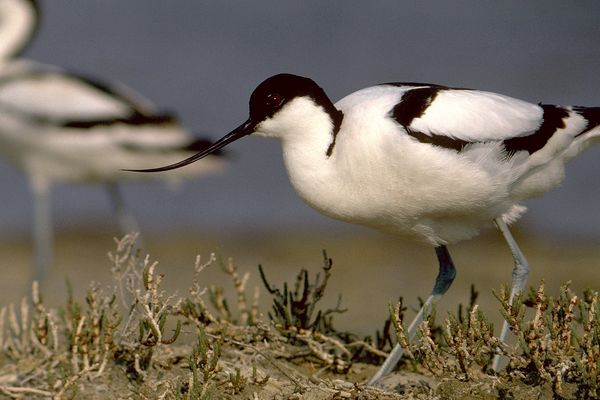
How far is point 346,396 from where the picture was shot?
3.41 m

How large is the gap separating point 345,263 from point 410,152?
4962mm

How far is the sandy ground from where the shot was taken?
7586 mm

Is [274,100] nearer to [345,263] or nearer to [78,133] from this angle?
[78,133]

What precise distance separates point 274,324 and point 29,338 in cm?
107

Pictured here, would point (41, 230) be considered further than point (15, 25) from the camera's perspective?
No

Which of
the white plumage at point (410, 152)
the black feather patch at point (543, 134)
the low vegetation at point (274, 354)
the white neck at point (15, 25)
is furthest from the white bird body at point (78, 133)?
the black feather patch at point (543, 134)

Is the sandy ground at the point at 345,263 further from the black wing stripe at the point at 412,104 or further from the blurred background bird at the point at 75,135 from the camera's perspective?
the black wing stripe at the point at 412,104

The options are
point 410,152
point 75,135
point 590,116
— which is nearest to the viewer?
point 410,152

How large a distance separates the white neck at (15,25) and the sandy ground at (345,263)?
65.1 inches

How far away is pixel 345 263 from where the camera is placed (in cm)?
860

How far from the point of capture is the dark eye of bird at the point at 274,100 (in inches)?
152

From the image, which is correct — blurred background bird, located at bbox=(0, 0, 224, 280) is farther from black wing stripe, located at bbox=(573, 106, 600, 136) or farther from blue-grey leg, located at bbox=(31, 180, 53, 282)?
black wing stripe, located at bbox=(573, 106, 600, 136)

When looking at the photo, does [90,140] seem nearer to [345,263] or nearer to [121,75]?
[345,263]

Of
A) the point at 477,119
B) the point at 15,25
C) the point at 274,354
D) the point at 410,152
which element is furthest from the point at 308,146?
the point at 15,25
